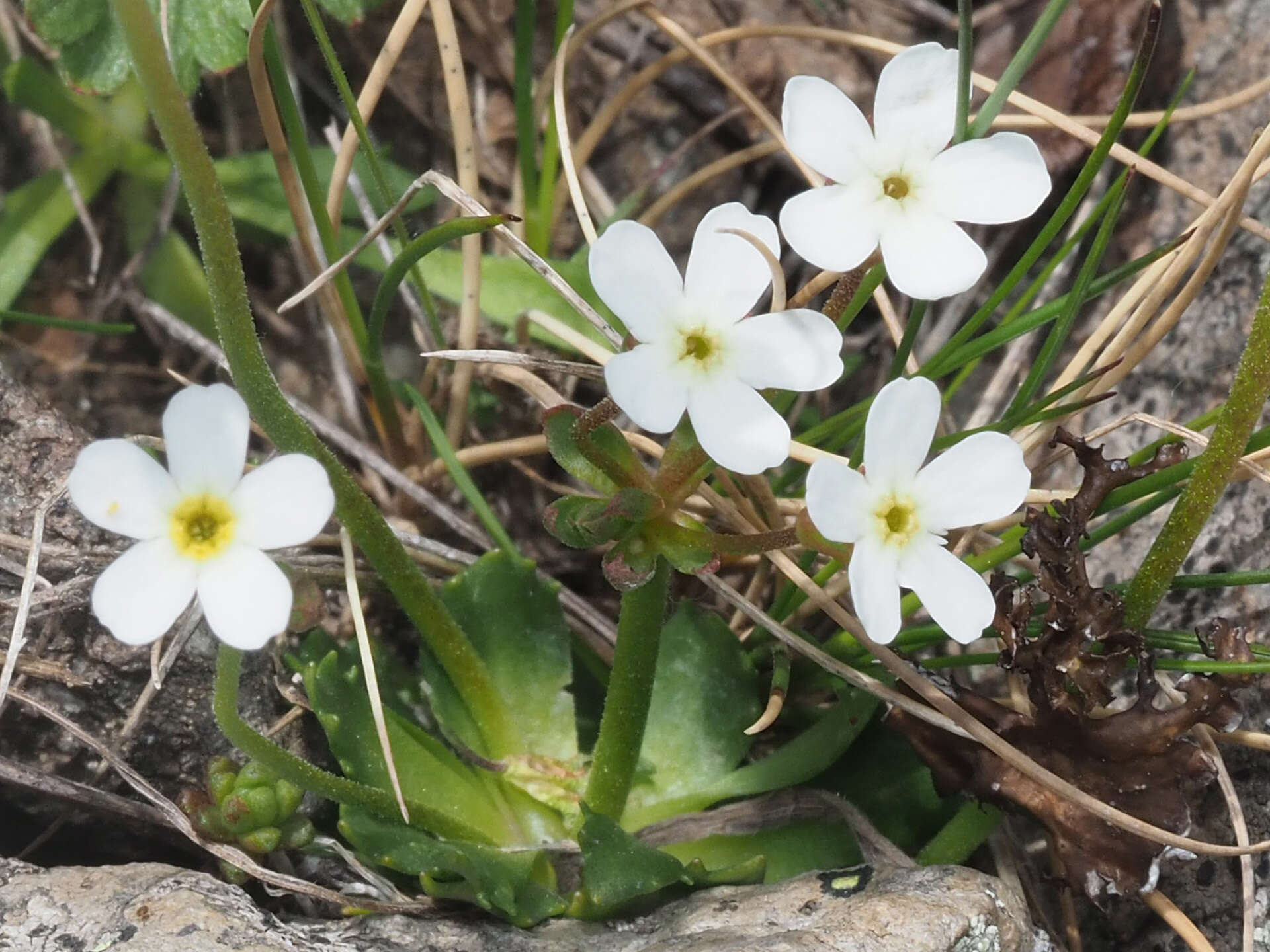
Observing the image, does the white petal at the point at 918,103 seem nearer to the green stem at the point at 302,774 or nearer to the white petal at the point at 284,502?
the white petal at the point at 284,502

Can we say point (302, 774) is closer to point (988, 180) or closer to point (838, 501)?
point (838, 501)

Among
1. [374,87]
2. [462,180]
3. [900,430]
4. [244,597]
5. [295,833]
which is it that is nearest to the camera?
[244,597]

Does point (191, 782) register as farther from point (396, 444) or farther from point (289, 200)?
point (289, 200)

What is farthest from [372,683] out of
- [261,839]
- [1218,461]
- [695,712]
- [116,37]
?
[116,37]

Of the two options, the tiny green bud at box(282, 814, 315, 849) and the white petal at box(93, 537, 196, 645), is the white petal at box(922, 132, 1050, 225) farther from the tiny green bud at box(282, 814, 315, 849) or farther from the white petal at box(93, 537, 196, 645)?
the tiny green bud at box(282, 814, 315, 849)

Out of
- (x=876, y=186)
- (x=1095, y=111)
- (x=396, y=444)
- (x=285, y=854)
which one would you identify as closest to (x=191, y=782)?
(x=285, y=854)

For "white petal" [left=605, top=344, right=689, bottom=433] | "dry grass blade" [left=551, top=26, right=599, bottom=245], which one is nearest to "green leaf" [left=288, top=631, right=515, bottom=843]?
"white petal" [left=605, top=344, right=689, bottom=433]
